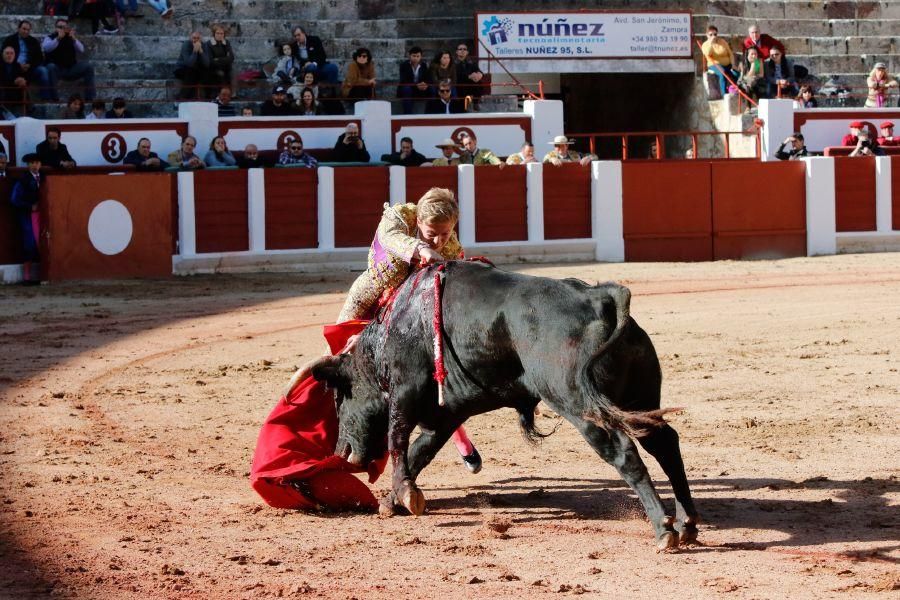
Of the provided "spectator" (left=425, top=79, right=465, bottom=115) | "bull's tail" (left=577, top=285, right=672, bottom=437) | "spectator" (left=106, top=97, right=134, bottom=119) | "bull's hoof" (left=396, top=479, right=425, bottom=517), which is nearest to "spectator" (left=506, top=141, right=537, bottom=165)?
"spectator" (left=425, top=79, right=465, bottom=115)

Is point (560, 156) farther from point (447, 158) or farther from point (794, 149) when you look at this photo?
point (794, 149)

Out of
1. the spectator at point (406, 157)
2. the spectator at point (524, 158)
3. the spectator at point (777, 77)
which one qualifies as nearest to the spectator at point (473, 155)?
the spectator at point (524, 158)

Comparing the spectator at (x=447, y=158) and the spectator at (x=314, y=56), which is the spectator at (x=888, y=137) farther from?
the spectator at (x=314, y=56)

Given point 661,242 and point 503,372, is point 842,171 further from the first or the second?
point 503,372

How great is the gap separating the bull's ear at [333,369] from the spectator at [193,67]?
1159cm

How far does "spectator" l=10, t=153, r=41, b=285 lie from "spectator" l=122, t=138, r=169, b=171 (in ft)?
4.13

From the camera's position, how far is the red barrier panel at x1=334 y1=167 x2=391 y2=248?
14.7m

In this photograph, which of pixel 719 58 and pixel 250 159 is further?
pixel 719 58

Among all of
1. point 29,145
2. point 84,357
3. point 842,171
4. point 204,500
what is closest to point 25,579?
point 204,500

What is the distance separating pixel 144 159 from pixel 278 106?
6.13 feet

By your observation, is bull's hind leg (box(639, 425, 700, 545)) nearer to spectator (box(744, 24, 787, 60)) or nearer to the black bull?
the black bull

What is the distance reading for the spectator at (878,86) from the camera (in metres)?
18.6

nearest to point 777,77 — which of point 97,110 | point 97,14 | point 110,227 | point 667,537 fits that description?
point 97,14

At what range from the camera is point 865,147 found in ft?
54.4
